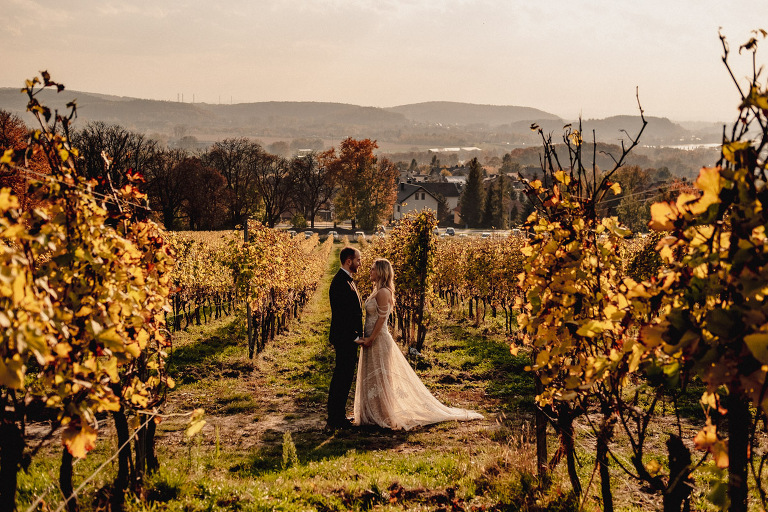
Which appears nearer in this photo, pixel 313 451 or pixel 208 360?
pixel 313 451

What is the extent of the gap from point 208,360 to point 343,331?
16.3ft

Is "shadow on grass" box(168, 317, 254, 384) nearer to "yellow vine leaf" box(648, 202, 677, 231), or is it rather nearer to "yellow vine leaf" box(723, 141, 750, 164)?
"yellow vine leaf" box(648, 202, 677, 231)

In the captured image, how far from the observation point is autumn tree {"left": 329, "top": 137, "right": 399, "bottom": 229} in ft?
218

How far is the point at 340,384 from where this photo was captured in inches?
278

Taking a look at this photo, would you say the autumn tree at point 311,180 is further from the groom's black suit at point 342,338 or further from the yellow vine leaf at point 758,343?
the yellow vine leaf at point 758,343

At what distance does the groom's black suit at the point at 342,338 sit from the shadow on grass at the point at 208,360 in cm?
305

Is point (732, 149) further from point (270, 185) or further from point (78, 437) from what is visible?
point (270, 185)

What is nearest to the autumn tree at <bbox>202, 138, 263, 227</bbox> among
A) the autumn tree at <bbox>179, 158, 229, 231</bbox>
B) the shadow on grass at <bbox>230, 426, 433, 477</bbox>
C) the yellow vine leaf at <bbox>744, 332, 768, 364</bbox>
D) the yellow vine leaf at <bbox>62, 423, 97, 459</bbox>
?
the autumn tree at <bbox>179, 158, 229, 231</bbox>

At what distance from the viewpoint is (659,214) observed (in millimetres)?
2262

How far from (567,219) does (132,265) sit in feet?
10.3

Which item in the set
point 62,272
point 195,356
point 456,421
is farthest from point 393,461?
point 195,356

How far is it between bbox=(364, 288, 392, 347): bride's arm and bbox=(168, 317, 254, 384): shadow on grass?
137 inches

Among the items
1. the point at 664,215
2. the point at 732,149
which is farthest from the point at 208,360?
the point at 732,149

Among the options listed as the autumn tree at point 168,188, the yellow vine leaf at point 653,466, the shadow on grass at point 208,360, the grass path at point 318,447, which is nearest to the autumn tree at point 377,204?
the autumn tree at point 168,188
